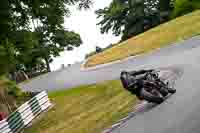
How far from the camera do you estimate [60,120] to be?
17.0m

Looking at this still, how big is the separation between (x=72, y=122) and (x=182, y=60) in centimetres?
735

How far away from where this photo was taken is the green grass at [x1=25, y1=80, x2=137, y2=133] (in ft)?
44.9

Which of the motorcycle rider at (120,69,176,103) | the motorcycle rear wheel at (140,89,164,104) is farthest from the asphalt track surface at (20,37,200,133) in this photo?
the motorcycle rider at (120,69,176,103)

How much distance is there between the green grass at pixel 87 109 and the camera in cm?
1369

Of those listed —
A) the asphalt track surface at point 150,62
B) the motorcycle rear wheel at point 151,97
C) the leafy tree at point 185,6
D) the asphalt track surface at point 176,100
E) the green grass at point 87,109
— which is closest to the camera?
the asphalt track surface at point 176,100

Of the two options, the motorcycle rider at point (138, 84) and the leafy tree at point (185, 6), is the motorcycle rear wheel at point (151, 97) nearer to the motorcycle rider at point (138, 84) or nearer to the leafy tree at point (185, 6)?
the motorcycle rider at point (138, 84)

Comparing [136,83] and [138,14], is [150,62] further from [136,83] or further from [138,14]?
[138,14]

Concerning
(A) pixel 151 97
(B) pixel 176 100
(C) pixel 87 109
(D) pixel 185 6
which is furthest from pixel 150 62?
(D) pixel 185 6

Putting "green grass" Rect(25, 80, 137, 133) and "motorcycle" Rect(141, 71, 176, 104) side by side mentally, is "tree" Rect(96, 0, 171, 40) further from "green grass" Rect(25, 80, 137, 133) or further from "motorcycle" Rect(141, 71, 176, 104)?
"motorcycle" Rect(141, 71, 176, 104)

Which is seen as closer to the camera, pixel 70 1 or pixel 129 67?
pixel 70 1

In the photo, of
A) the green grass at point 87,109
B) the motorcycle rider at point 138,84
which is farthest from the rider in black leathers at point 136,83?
the green grass at point 87,109

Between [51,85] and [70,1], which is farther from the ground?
[70,1]

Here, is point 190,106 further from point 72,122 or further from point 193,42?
point 193,42

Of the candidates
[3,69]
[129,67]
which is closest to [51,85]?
[129,67]
